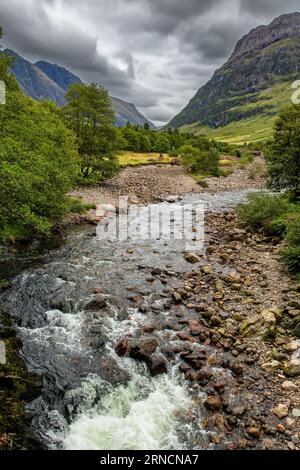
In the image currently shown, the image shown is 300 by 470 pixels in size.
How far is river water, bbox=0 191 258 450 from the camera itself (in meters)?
8.30

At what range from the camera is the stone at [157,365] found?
10.5 m

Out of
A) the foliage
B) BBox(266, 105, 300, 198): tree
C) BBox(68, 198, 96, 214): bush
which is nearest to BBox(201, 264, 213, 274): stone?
BBox(68, 198, 96, 214): bush

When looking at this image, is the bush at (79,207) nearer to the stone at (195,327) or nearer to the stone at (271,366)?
the stone at (195,327)

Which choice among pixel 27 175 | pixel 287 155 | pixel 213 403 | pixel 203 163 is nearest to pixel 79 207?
pixel 27 175

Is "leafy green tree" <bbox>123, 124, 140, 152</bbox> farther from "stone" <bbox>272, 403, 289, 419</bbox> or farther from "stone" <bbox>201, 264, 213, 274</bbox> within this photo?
"stone" <bbox>272, 403, 289, 419</bbox>

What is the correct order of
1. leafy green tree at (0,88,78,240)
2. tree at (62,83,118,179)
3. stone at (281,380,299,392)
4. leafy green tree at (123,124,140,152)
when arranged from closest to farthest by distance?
stone at (281,380,299,392), leafy green tree at (0,88,78,240), tree at (62,83,118,179), leafy green tree at (123,124,140,152)

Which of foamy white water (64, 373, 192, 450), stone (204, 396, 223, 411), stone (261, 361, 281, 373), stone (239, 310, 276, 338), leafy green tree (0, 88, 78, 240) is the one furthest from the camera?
leafy green tree (0, 88, 78, 240)

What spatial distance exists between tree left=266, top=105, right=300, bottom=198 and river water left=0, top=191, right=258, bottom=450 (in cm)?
1958

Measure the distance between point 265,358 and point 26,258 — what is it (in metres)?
15.2

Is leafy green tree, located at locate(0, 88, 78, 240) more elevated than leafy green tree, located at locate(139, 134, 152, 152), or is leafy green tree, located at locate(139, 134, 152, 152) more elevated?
leafy green tree, located at locate(139, 134, 152, 152)

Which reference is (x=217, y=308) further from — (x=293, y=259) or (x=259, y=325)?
(x=293, y=259)

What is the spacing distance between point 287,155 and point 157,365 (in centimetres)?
2853

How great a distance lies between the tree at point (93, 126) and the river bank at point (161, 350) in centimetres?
2451

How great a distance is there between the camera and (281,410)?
28.7 ft
